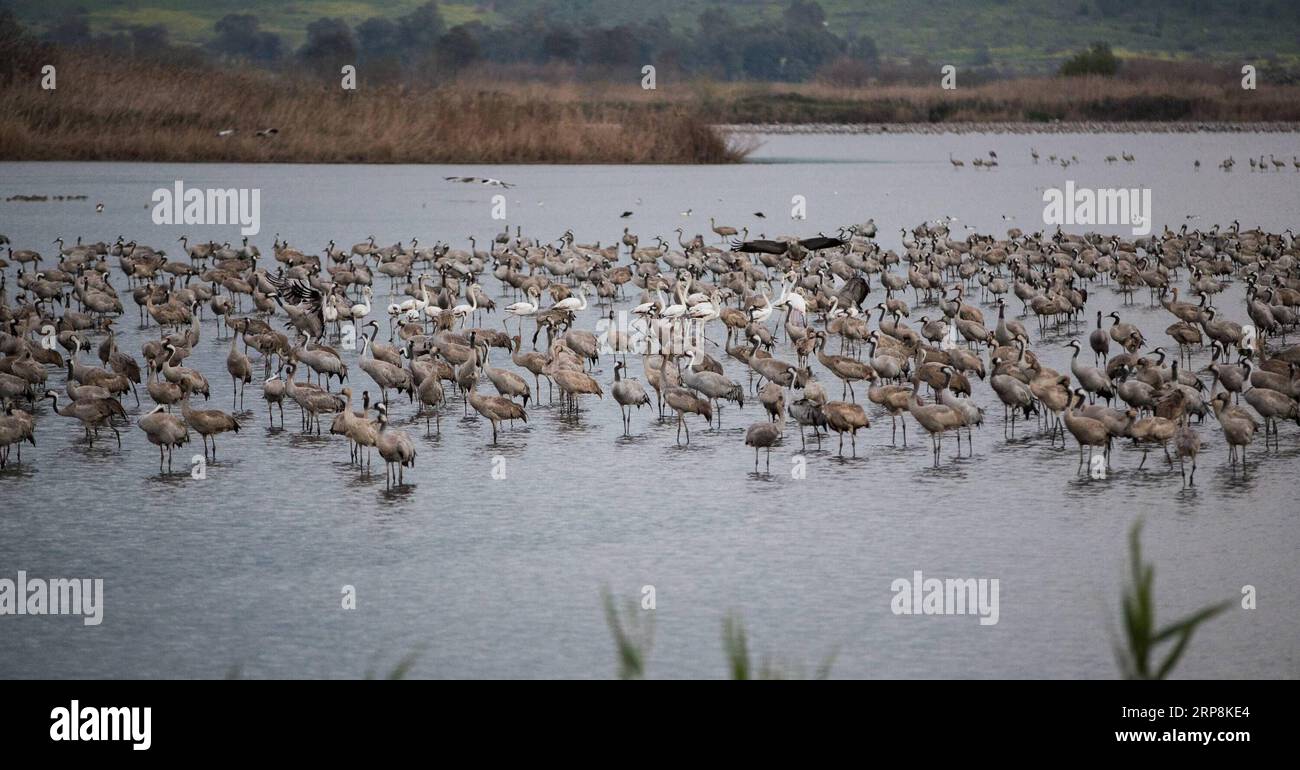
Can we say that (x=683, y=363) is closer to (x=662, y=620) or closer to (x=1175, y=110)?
(x=662, y=620)

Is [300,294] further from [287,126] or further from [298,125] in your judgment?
[298,125]

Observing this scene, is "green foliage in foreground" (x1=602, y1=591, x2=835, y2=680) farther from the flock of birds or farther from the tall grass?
the tall grass

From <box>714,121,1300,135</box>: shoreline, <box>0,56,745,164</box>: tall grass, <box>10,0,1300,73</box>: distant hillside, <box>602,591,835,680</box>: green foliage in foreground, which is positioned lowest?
<box>602,591,835,680</box>: green foliage in foreground

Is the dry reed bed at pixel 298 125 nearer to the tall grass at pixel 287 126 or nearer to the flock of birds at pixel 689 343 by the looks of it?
the tall grass at pixel 287 126

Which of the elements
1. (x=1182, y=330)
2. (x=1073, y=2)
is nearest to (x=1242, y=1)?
(x=1073, y=2)

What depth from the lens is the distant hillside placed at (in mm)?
150000

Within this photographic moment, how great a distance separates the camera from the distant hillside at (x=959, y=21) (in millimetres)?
150000

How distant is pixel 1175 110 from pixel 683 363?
83.4 m

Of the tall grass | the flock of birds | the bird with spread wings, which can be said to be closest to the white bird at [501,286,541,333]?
the flock of birds

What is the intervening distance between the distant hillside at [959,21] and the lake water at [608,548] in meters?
130

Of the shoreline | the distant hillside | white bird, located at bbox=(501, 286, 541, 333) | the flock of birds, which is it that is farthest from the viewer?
the distant hillside

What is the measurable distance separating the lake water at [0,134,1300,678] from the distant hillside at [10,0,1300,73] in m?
130

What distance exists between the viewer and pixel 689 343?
61.4ft
